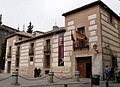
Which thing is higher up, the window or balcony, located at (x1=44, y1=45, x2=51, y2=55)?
the window

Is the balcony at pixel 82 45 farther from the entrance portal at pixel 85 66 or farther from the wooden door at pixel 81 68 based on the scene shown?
the wooden door at pixel 81 68

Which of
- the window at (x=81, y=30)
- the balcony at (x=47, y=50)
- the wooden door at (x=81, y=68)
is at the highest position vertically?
the window at (x=81, y=30)

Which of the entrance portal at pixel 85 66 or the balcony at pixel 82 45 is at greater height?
the balcony at pixel 82 45

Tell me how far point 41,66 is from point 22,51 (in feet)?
22.4

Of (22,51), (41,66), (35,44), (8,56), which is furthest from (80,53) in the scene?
(8,56)

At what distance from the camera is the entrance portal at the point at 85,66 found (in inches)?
834

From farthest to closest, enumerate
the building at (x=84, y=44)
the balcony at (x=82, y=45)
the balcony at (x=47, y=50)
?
the balcony at (x=47, y=50) → the balcony at (x=82, y=45) → the building at (x=84, y=44)

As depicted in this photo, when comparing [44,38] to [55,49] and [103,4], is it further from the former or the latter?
[103,4]

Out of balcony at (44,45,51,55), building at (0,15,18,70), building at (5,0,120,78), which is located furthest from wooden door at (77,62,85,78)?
building at (0,15,18,70)

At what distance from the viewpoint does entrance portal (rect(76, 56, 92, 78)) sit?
21172 millimetres

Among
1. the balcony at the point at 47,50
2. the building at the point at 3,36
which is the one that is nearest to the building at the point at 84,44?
the balcony at the point at 47,50

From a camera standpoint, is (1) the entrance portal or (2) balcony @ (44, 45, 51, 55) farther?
(2) balcony @ (44, 45, 51, 55)

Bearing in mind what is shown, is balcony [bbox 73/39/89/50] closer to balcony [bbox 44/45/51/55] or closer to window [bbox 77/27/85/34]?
window [bbox 77/27/85/34]

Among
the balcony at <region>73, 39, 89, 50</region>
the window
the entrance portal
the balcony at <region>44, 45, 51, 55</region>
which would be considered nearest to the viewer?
the balcony at <region>73, 39, 89, 50</region>
